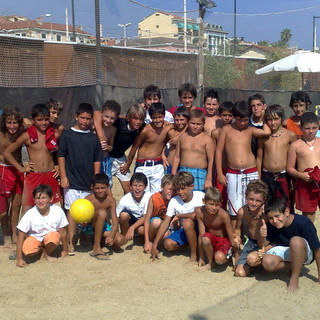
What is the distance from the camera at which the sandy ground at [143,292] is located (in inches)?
157

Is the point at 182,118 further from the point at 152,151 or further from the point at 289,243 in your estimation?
the point at 289,243

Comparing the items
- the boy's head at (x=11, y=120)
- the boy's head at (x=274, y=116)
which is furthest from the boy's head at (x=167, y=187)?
the boy's head at (x=11, y=120)

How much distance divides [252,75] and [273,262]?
1731 centimetres

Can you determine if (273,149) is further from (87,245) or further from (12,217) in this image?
(12,217)

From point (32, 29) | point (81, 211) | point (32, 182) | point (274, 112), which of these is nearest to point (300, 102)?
point (274, 112)

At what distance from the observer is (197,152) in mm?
5742

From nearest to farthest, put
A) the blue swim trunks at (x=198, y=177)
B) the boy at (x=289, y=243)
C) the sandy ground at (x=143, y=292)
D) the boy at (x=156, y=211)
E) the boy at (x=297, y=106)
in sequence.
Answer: the sandy ground at (x=143, y=292) → the boy at (x=289, y=243) → the boy at (x=156, y=211) → the blue swim trunks at (x=198, y=177) → the boy at (x=297, y=106)

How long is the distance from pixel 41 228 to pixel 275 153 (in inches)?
110

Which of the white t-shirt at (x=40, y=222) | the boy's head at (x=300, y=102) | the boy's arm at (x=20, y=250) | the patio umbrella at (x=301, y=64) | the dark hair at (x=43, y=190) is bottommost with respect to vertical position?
the boy's arm at (x=20, y=250)

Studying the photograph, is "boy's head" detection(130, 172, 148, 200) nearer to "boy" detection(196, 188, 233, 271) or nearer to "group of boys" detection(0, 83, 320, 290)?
"group of boys" detection(0, 83, 320, 290)

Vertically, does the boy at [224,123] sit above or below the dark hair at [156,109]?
below

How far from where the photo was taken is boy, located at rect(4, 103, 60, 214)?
5445 millimetres

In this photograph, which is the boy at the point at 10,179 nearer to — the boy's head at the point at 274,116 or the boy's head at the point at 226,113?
the boy's head at the point at 226,113

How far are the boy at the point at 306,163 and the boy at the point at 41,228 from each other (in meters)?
2.65
